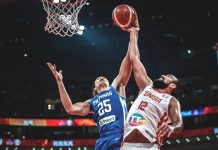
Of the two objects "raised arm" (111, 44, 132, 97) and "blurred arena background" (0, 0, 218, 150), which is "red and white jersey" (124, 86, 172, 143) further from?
"blurred arena background" (0, 0, 218, 150)

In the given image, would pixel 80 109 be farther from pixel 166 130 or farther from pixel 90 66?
pixel 90 66

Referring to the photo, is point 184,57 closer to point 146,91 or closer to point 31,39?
point 31,39

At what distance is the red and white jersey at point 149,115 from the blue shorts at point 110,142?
518 mm

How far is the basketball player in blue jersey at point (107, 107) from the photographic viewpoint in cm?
487

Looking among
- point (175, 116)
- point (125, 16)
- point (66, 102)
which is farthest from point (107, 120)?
point (125, 16)

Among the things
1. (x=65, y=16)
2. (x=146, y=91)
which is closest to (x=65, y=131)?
(x=65, y=16)

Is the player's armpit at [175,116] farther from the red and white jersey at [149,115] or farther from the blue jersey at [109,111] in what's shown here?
the blue jersey at [109,111]

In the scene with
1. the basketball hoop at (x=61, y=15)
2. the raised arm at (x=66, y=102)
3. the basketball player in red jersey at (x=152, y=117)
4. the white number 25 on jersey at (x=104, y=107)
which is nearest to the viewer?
the basketball player in red jersey at (x=152, y=117)

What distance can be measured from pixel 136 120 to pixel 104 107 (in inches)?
35.1

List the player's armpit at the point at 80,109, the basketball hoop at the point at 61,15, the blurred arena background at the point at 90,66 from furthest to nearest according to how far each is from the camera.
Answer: the blurred arena background at the point at 90,66, the basketball hoop at the point at 61,15, the player's armpit at the point at 80,109

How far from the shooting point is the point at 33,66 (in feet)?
87.8

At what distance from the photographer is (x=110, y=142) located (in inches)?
189

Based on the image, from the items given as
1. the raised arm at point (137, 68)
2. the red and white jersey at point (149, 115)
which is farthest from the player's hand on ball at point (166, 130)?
the raised arm at point (137, 68)

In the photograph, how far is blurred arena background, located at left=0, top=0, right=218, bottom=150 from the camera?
22922mm
